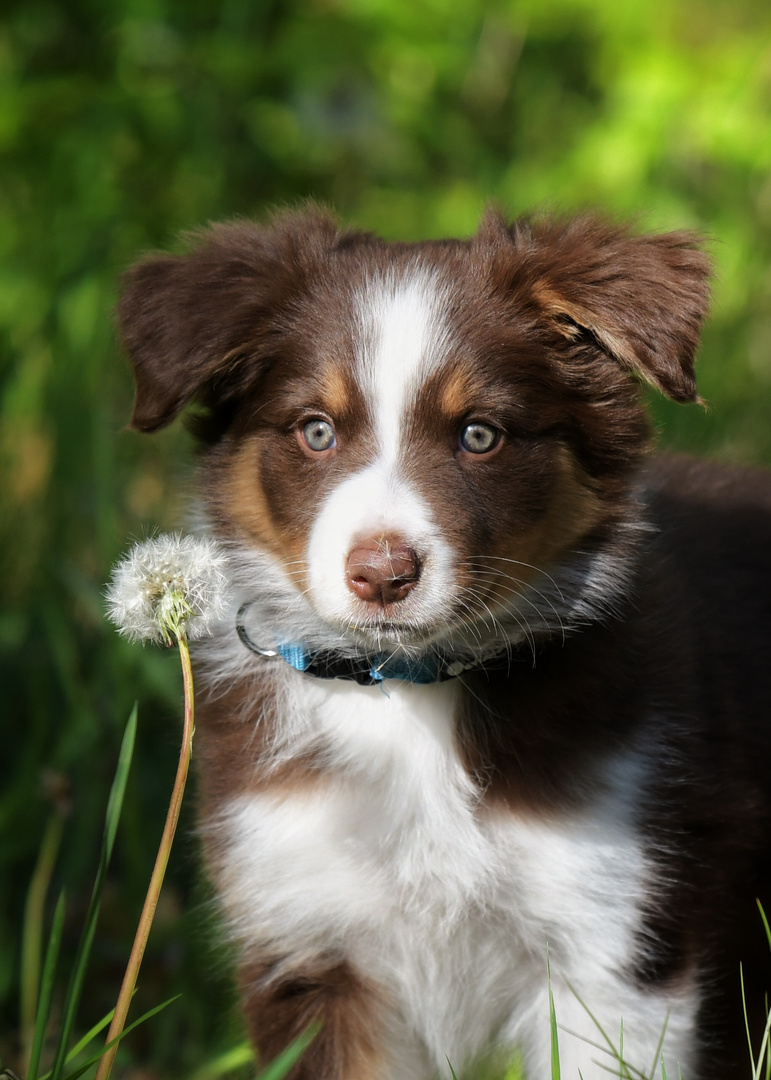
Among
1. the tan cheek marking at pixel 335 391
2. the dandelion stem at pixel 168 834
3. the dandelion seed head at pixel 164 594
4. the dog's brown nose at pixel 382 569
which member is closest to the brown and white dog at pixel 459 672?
the tan cheek marking at pixel 335 391

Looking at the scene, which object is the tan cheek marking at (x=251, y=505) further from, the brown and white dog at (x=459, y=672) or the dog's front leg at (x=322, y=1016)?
the dog's front leg at (x=322, y=1016)

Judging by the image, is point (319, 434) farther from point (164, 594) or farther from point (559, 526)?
point (164, 594)

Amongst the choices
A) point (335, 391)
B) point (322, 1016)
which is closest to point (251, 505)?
point (335, 391)

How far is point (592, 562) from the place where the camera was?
9.82 feet

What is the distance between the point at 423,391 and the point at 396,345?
0.36 ft

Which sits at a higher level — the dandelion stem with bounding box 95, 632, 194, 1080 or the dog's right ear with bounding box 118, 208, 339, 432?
the dog's right ear with bounding box 118, 208, 339, 432

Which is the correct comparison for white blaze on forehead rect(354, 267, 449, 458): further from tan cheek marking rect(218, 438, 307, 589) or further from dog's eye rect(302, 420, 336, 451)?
tan cheek marking rect(218, 438, 307, 589)

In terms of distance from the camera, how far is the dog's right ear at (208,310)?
278cm

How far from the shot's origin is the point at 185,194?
6668 mm

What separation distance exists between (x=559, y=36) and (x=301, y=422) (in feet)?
20.7

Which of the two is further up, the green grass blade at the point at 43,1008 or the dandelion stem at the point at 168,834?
the dandelion stem at the point at 168,834

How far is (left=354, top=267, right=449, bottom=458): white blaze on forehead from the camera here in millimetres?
2709

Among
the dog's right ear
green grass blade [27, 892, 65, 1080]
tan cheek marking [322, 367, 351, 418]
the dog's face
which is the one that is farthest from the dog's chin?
green grass blade [27, 892, 65, 1080]

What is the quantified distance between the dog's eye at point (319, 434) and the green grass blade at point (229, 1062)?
1392mm
